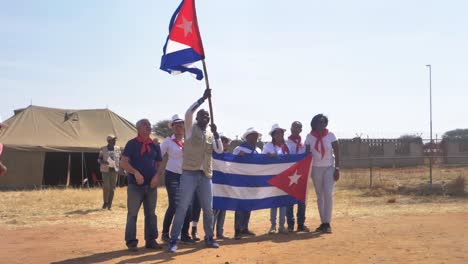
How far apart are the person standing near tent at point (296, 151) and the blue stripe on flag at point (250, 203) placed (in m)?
0.17

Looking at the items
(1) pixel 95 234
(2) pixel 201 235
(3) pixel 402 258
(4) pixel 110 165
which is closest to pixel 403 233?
(3) pixel 402 258

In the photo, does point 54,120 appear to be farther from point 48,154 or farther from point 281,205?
point 281,205

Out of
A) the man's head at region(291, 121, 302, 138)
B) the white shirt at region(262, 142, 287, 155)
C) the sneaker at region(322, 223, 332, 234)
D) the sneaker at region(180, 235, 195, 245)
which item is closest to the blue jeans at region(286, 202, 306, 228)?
the sneaker at region(322, 223, 332, 234)

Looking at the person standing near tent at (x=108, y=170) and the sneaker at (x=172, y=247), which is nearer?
the sneaker at (x=172, y=247)

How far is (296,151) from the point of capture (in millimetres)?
9000

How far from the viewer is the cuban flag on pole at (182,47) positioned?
746cm

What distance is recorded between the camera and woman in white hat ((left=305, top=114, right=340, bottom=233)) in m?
8.55

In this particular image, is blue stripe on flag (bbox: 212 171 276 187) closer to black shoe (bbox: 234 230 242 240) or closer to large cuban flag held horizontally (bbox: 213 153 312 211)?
large cuban flag held horizontally (bbox: 213 153 312 211)

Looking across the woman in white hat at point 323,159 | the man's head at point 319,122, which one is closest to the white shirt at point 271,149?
the woman in white hat at point 323,159

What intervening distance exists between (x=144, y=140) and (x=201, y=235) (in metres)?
2.26

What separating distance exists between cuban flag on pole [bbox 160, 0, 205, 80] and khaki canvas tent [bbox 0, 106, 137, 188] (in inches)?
556

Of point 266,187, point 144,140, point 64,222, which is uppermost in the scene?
point 144,140

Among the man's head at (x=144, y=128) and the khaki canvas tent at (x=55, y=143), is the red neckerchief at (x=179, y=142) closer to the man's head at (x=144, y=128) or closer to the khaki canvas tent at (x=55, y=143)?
the man's head at (x=144, y=128)

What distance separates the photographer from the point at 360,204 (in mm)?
13516
